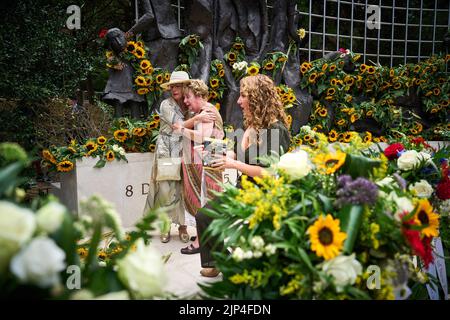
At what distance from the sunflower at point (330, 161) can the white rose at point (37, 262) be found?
2.96ft

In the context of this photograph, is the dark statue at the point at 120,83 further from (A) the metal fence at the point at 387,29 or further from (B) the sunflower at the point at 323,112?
(A) the metal fence at the point at 387,29

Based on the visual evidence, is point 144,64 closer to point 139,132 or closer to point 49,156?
point 139,132

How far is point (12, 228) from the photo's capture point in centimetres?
66

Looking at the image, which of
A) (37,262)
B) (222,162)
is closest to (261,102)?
(222,162)

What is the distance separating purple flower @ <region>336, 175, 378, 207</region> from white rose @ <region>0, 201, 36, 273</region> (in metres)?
0.85

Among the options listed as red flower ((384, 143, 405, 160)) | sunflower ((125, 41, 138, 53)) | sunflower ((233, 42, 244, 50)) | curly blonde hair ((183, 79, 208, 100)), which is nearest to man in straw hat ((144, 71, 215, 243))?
curly blonde hair ((183, 79, 208, 100))

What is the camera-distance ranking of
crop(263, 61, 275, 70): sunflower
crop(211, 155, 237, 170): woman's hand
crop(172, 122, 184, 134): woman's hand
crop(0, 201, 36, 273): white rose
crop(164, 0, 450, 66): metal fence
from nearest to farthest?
1. crop(0, 201, 36, 273): white rose
2. crop(211, 155, 237, 170): woman's hand
3. crop(172, 122, 184, 134): woman's hand
4. crop(263, 61, 275, 70): sunflower
5. crop(164, 0, 450, 66): metal fence

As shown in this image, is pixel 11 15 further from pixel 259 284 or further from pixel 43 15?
pixel 259 284

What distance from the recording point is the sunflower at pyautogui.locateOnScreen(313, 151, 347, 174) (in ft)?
4.26

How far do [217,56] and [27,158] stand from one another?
5119mm

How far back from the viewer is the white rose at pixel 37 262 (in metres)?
0.67

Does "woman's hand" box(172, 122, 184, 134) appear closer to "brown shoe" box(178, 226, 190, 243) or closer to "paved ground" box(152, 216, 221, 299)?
"paved ground" box(152, 216, 221, 299)

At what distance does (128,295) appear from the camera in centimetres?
86

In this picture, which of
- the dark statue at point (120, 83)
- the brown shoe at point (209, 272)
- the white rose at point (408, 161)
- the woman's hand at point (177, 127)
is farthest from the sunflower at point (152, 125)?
the white rose at point (408, 161)
